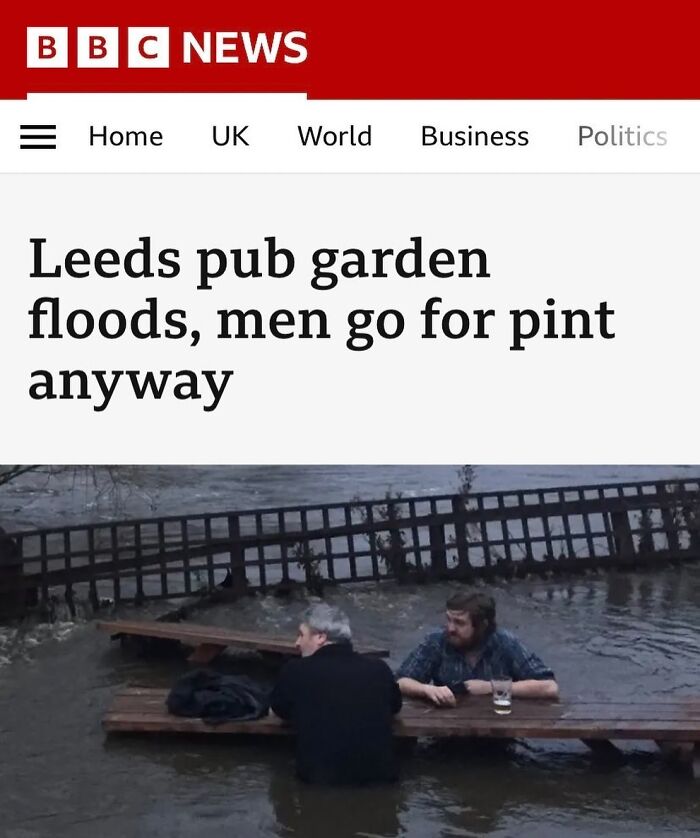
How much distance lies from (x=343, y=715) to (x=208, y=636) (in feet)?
10.1

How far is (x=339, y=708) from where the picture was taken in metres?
5.36

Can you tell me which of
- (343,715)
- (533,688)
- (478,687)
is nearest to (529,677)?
(533,688)

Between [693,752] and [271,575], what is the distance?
7.55 meters

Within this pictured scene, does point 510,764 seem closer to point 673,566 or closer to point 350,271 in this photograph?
point 350,271

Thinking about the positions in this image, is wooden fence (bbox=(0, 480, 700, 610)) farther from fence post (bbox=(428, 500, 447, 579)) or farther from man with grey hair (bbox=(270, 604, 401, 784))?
man with grey hair (bbox=(270, 604, 401, 784))

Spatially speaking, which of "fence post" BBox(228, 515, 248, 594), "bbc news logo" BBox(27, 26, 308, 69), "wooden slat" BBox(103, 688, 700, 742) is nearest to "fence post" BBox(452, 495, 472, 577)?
"fence post" BBox(228, 515, 248, 594)

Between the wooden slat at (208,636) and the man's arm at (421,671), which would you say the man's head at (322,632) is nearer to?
the man's arm at (421,671)

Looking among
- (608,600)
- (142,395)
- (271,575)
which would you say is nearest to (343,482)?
(271,575)

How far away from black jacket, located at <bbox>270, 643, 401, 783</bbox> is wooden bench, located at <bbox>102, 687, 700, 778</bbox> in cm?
21

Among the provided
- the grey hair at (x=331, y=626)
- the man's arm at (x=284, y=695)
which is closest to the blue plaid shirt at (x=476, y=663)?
the grey hair at (x=331, y=626)

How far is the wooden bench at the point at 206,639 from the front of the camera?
26.4 ft

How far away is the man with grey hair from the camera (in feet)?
17.6

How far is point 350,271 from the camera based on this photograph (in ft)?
14.6

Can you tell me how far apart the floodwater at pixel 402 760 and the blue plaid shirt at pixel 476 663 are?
0.47 m
